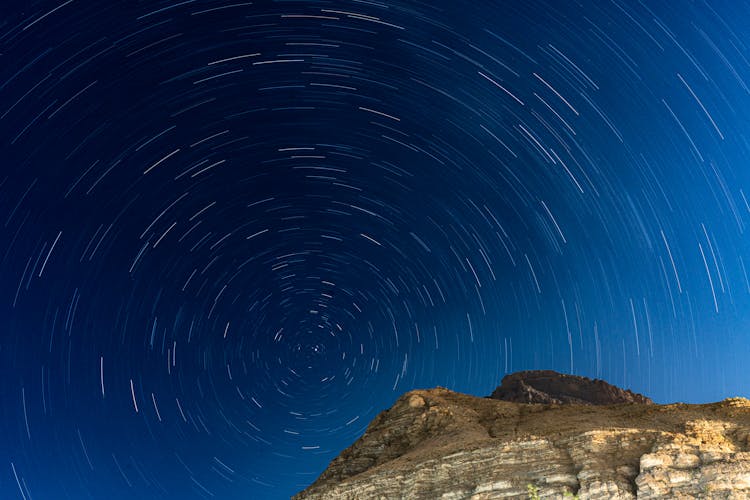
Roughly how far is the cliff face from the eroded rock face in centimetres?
3894

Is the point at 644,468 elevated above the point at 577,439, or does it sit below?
below

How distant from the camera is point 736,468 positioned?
27.2 m

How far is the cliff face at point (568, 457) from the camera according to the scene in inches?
1105

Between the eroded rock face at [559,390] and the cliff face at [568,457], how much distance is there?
128 feet

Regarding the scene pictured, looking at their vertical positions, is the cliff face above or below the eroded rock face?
below

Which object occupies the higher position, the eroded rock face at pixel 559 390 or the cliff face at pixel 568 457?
the eroded rock face at pixel 559 390

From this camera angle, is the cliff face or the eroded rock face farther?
the eroded rock face

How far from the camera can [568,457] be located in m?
31.6

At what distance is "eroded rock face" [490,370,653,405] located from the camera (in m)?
82.0

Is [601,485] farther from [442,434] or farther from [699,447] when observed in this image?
[442,434]

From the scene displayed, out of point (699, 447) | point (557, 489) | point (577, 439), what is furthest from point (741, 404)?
point (557, 489)

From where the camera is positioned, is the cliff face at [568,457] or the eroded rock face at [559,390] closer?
the cliff face at [568,457]

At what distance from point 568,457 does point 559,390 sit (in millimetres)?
56341

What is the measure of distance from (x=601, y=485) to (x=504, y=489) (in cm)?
518
